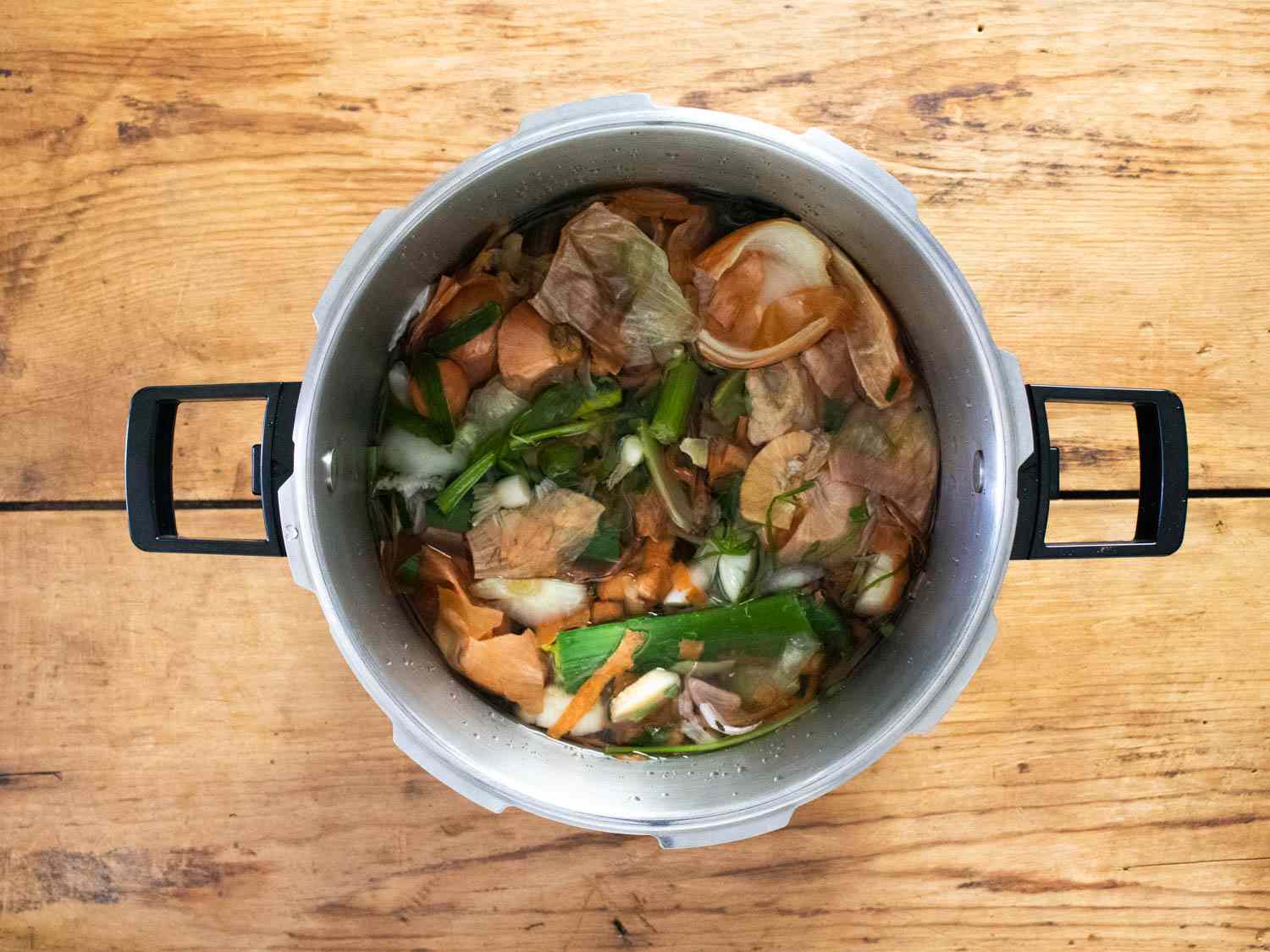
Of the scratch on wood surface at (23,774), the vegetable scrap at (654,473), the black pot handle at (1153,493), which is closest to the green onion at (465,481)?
the vegetable scrap at (654,473)

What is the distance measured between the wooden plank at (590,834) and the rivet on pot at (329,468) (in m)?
0.28

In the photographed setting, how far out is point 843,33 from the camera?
101cm

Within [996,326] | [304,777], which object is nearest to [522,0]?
[996,326]

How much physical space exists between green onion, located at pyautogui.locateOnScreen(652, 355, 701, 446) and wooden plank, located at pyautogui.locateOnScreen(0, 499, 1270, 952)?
457 millimetres

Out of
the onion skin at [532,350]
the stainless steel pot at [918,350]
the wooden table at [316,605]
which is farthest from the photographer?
the wooden table at [316,605]

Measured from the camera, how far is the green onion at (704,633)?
3.08 ft

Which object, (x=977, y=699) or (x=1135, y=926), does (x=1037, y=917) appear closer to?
(x=1135, y=926)

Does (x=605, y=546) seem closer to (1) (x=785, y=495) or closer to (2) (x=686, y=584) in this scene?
(2) (x=686, y=584)

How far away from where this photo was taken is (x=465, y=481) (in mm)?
935

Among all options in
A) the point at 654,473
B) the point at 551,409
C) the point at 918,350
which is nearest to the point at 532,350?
the point at 551,409

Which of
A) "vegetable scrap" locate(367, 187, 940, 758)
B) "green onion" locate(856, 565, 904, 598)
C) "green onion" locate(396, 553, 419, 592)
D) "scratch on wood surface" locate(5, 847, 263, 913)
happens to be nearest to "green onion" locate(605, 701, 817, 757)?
"vegetable scrap" locate(367, 187, 940, 758)

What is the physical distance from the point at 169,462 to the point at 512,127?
53 centimetres

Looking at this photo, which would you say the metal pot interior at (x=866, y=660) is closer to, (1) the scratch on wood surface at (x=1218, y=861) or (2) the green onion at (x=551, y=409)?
(2) the green onion at (x=551, y=409)

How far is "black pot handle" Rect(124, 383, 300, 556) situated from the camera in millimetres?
793
